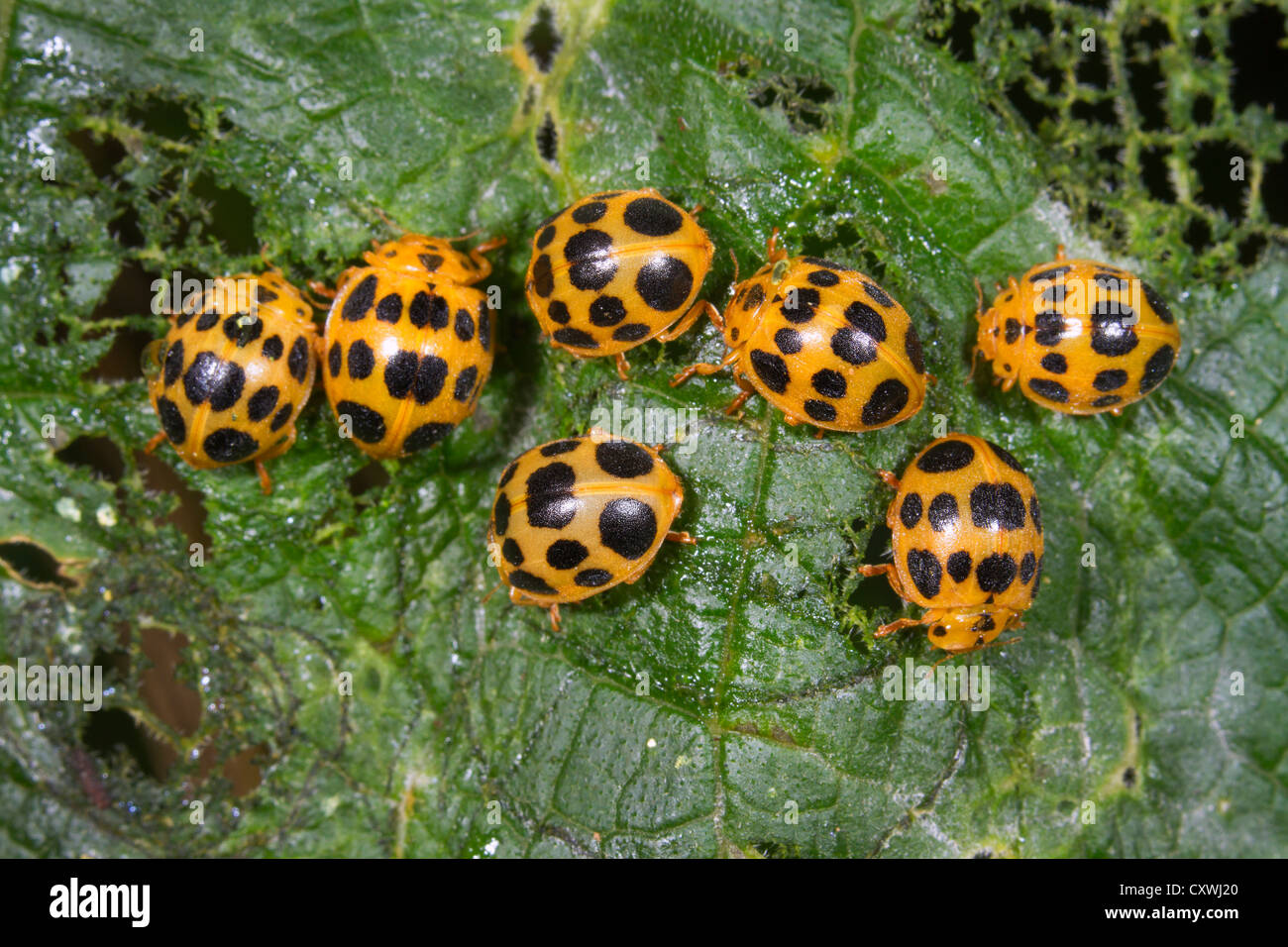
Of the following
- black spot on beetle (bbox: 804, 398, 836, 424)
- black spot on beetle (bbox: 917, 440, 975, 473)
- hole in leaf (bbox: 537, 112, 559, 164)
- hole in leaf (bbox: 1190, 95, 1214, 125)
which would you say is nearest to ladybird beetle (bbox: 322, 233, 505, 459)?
hole in leaf (bbox: 537, 112, 559, 164)

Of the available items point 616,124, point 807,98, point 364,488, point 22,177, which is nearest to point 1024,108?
point 807,98

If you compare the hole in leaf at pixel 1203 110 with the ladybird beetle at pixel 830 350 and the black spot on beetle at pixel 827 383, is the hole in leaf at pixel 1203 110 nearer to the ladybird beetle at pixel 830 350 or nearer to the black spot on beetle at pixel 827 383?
the ladybird beetle at pixel 830 350

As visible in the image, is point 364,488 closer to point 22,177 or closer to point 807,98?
point 22,177

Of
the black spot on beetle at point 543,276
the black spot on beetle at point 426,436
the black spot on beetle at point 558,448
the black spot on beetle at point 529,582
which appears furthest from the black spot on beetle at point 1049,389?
the black spot on beetle at point 426,436

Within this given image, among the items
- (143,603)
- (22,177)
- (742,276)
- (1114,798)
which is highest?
(22,177)

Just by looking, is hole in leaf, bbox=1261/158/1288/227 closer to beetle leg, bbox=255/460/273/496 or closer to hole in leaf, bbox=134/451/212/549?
beetle leg, bbox=255/460/273/496

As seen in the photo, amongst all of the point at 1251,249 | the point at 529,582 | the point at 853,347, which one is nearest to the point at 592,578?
the point at 529,582
